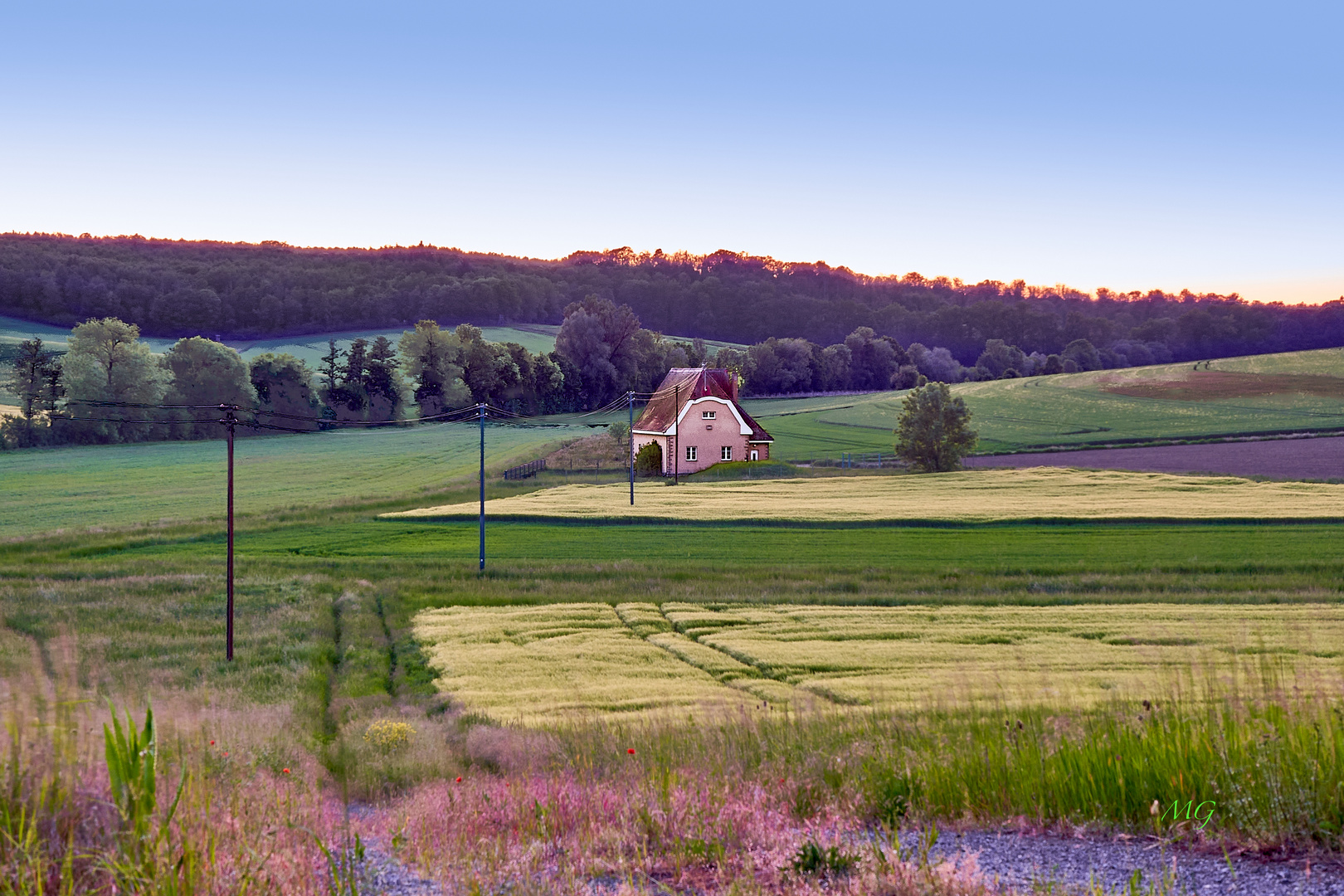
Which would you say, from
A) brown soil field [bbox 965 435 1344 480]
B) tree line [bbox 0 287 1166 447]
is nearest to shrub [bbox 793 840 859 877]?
brown soil field [bbox 965 435 1344 480]

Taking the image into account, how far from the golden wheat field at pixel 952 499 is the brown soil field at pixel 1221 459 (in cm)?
831

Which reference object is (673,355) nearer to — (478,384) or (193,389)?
(478,384)

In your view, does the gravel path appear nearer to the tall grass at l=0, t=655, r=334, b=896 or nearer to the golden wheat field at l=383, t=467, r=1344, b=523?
the tall grass at l=0, t=655, r=334, b=896

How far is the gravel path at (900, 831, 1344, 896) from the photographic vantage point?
546 cm

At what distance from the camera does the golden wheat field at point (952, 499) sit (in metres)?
46.4

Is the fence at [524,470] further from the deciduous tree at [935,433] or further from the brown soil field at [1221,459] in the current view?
the brown soil field at [1221,459]

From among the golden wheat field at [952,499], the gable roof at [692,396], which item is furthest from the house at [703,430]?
the golden wheat field at [952,499]

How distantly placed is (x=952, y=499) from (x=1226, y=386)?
73883 millimetres

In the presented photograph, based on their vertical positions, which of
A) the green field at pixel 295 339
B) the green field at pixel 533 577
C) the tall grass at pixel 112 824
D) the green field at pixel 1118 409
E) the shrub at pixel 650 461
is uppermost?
the green field at pixel 295 339

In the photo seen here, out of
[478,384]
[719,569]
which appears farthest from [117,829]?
[478,384]

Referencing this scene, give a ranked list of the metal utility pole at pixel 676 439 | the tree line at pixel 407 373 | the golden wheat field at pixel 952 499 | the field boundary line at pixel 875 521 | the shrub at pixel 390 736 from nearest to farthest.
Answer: the shrub at pixel 390 736 < the field boundary line at pixel 875 521 < the golden wheat field at pixel 952 499 < the metal utility pole at pixel 676 439 < the tree line at pixel 407 373

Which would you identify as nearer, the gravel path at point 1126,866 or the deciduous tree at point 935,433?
the gravel path at point 1126,866

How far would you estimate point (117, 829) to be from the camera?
5.34 m

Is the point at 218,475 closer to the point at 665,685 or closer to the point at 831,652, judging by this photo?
the point at 831,652
